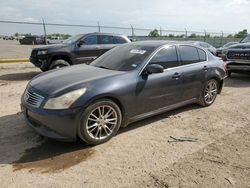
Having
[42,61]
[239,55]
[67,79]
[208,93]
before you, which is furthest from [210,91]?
[42,61]

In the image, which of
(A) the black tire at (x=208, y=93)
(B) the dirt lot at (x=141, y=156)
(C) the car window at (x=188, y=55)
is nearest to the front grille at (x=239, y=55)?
(A) the black tire at (x=208, y=93)

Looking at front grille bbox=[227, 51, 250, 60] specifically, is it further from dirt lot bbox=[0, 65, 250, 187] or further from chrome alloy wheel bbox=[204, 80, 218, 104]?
dirt lot bbox=[0, 65, 250, 187]

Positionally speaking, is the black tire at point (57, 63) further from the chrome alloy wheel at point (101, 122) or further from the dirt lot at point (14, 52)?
the dirt lot at point (14, 52)

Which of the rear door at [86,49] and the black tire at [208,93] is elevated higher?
the rear door at [86,49]

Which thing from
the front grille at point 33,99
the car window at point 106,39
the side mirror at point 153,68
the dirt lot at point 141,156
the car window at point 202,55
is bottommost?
the dirt lot at point 141,156

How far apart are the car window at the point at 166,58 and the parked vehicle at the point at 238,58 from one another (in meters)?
5.02

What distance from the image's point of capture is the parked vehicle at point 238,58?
29.0 feet

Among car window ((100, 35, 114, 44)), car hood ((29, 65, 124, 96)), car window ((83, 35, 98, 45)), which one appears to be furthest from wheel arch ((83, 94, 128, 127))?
car window ((100, 35, 114, 44))

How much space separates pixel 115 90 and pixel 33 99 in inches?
49.8

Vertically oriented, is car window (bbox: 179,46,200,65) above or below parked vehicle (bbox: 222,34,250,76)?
above

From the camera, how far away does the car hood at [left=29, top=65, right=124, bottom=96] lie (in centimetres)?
375

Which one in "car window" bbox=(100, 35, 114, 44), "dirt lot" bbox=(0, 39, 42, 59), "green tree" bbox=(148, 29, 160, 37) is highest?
"green tree" bbox=(148, 29, 160, 37)

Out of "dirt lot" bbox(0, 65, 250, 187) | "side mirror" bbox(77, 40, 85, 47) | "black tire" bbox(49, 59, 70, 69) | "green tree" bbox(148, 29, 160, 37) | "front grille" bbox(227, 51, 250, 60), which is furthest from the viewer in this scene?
"green tree" bbox(148, 29, 160, 37)

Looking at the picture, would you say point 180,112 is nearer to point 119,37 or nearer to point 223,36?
point 119,37
